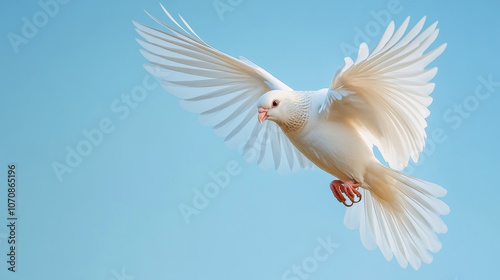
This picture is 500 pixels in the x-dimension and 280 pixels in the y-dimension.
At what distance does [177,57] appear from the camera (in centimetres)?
487

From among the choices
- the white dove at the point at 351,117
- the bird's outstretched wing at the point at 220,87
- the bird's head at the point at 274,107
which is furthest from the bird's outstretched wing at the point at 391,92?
the bird's outstretched wing at the point at 220,87

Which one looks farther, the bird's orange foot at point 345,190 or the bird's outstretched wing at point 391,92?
the bird's orange foot at point 345,190

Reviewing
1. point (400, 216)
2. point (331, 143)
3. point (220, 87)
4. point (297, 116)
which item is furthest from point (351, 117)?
point (220, 87)

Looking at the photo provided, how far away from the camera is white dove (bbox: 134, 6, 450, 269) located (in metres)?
4.01

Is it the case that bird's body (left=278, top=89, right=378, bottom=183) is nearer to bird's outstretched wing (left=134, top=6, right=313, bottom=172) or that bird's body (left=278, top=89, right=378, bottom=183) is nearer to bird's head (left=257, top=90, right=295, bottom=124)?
bird's head (left=257, top=90, right=295, bottom=124)

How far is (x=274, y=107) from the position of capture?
441 centimetres

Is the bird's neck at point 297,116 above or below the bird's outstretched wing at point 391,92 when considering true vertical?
above

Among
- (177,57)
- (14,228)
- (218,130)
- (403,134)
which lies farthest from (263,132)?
(14,228)

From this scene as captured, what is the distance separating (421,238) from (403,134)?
31.8 inches

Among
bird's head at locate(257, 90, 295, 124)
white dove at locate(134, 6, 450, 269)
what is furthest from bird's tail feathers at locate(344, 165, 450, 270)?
bird's head at locate(257, 90, 295, 124)

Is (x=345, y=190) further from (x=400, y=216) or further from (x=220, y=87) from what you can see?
(x=220, y=87)

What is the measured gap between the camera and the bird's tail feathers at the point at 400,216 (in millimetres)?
4500

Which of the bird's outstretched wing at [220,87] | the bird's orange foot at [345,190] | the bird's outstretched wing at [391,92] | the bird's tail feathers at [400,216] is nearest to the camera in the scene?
the bird's outstretched wing at [391,92]

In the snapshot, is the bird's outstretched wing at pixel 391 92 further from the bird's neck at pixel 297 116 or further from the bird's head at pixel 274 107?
the bird's head at pixel 274 107
